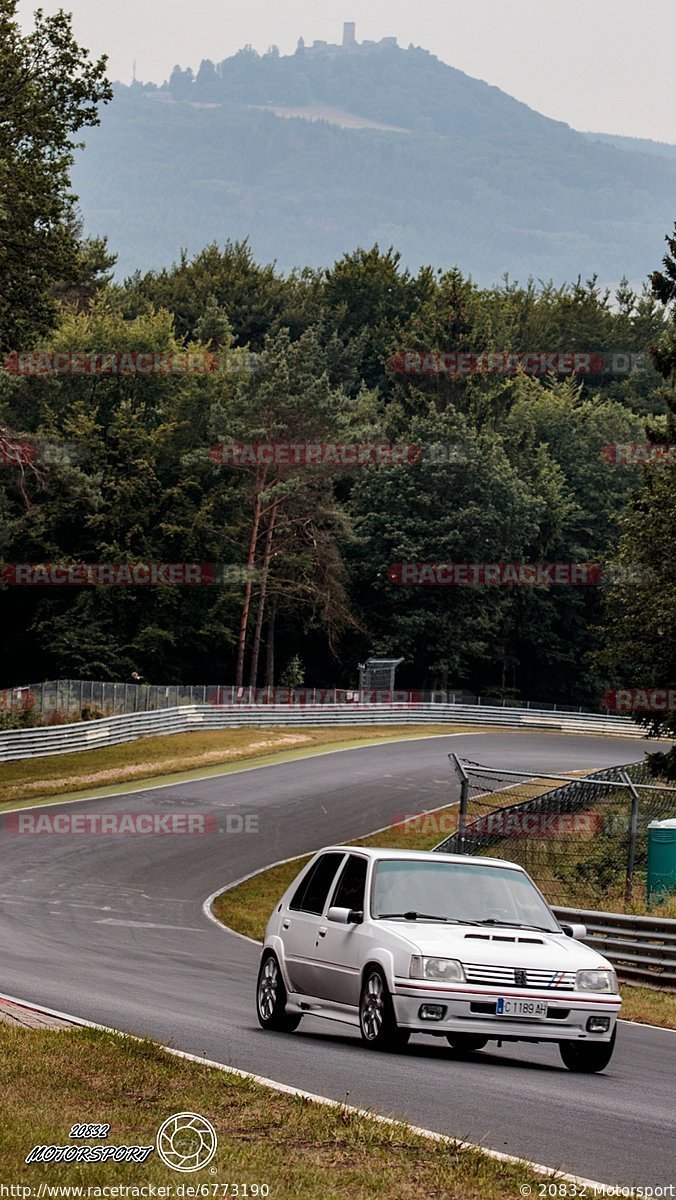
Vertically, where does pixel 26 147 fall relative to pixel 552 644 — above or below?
above

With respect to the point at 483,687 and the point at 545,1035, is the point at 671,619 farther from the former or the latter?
the point at 483,687

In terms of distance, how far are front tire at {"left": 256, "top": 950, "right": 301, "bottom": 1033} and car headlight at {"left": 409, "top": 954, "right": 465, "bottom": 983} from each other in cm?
210

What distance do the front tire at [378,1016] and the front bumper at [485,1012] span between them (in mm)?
155

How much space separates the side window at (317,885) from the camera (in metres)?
13.2

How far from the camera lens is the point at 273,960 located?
1334 cm

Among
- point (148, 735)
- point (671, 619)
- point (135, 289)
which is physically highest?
point (135, 289)

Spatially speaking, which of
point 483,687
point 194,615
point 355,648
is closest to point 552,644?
point 483,687

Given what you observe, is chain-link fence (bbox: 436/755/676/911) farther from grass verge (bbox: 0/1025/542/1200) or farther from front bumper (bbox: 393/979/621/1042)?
grass verge (bbox: 0/1025/542/1200)

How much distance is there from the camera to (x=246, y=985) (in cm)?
1781

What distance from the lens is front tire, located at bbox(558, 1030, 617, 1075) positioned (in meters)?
11.8

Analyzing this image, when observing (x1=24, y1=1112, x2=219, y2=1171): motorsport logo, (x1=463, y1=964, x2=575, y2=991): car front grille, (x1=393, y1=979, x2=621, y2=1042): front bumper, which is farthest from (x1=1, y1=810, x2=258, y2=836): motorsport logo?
(x1=24, y1=1112, x2=219, y2=1171): motorsport logo

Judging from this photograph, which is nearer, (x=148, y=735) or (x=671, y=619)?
(x=671, y=619)

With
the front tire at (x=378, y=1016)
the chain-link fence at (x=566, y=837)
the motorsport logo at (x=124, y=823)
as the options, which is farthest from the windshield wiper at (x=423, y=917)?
the motorsport logo at (x=124, y=823)

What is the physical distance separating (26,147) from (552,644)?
183 feet
